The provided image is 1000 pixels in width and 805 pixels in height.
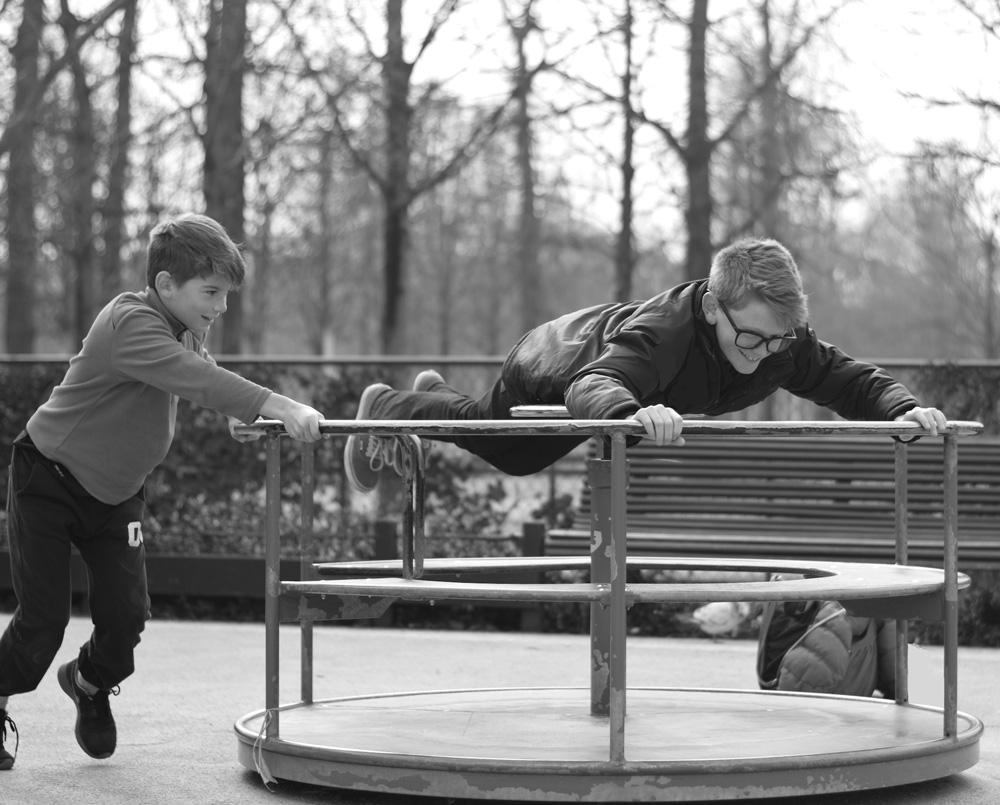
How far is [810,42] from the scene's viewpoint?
11156mm

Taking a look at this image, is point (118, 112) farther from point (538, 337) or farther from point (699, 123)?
point (538, 337)

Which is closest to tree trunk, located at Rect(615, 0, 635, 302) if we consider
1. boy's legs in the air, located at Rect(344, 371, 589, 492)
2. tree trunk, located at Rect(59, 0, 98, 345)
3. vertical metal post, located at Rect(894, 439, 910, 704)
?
tree trunk, located at Rect(59, 0, 98, 345)

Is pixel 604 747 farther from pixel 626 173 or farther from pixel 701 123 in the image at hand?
pixel 626 173

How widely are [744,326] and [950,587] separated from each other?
87 centimetres

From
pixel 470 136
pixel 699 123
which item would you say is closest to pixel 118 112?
pixel 470 136

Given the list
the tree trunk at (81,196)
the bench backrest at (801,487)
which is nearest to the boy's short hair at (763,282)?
the bench backrest at (801,487)

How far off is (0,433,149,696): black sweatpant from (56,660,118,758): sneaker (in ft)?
0.23

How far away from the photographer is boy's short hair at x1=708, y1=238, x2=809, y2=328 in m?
3.59

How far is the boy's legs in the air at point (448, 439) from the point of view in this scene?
4.33m

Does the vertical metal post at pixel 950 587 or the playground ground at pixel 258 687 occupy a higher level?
the vertical metal post at pixel 950 587

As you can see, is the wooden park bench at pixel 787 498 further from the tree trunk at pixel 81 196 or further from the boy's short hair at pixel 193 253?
the tree trunk at pixel 81 196

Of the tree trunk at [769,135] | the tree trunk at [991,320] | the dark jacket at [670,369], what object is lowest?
the dark jacket at [670,369]

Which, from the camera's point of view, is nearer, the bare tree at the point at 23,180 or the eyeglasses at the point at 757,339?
the eyeglasses at the point at 757,339

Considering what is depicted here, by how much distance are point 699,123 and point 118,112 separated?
5820mm
